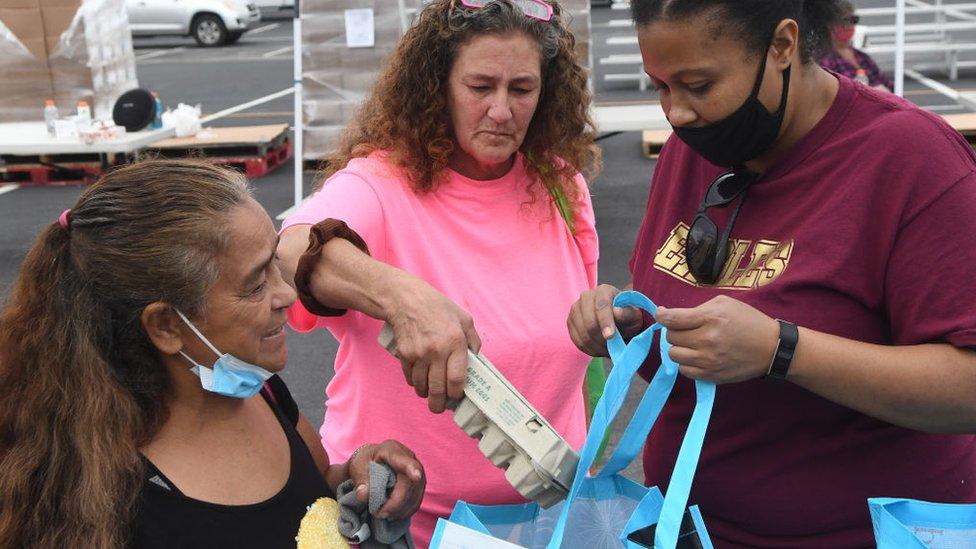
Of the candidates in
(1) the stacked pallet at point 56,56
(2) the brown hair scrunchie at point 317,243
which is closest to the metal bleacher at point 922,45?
(1) the stacked pallet at point 56,56

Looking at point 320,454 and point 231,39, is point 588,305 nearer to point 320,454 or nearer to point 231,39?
point 320,454

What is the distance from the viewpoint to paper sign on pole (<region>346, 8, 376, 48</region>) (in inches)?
322

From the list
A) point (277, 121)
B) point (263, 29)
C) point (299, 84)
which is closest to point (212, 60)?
point (263, 29)

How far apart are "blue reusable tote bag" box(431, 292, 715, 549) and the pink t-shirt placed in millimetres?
299

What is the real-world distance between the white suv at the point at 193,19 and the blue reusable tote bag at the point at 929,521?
818 inches

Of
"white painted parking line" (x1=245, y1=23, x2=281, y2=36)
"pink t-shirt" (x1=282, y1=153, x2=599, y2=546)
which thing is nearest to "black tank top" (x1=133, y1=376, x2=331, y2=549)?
"pink t-shirt" (x1=282, y1=153, x2=599, y2=546)

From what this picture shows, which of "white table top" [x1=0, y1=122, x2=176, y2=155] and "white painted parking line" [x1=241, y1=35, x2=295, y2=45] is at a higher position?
"white table top" [x1=0, y1=122, x2=176, y2=155]

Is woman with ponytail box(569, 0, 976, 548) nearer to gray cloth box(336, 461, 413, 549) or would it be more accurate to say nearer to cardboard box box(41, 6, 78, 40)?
gray cloth box(336, 461, 413, 549)

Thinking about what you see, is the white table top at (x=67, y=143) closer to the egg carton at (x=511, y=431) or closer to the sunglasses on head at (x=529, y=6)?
the sunglasses on head at (x=529, y=6)

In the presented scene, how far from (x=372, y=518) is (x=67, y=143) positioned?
23.1 ft

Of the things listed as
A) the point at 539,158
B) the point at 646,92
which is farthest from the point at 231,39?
the point at 539,158

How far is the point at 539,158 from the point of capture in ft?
8.17

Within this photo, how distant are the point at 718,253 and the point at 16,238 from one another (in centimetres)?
756

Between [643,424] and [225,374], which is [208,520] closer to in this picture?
[225,374]
